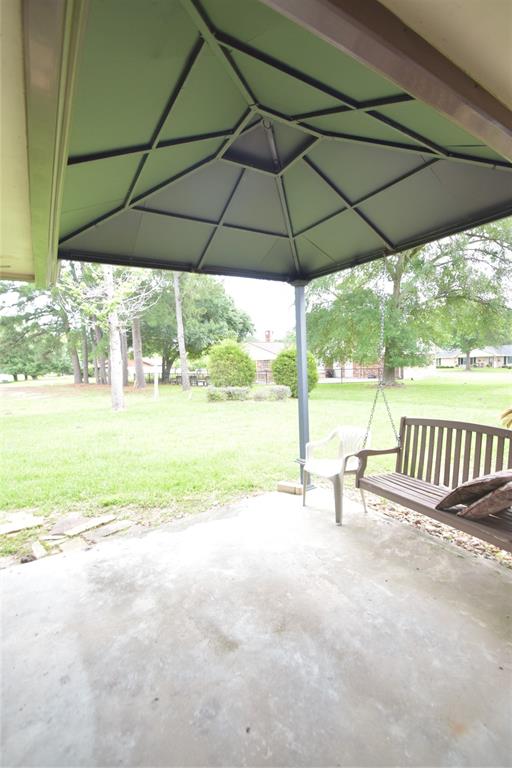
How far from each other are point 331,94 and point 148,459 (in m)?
5.23

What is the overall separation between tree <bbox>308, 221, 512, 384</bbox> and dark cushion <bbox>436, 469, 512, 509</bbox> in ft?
33.1

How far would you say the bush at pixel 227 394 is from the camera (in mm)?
12031

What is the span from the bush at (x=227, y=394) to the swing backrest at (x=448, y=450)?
29.4 ft

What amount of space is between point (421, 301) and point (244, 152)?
39.9 feet

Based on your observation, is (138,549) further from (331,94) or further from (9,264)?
(331,94)

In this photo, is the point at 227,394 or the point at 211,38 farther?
the point at 227,394

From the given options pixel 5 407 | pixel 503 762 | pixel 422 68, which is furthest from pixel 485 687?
pixel 5 407

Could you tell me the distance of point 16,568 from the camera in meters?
2.57

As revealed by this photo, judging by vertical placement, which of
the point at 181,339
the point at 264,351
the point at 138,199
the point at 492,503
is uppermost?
the point at 138,199

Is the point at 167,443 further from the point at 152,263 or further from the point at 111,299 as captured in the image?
the point at 111,299

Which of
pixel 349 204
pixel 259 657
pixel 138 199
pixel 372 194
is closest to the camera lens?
pixel 259 657

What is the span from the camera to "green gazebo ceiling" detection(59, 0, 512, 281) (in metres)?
1.39

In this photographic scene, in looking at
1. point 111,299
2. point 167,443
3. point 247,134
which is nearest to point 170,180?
point 247,134

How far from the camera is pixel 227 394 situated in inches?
475
